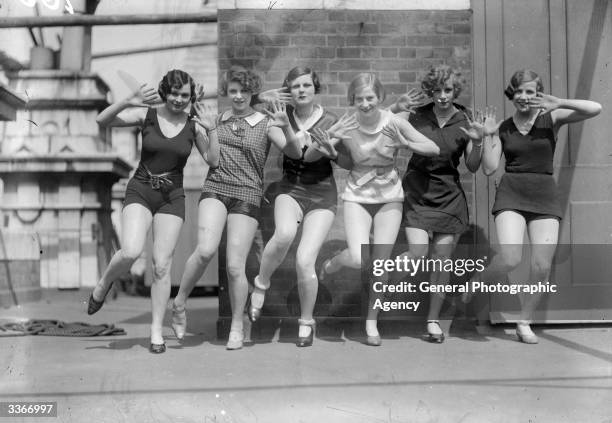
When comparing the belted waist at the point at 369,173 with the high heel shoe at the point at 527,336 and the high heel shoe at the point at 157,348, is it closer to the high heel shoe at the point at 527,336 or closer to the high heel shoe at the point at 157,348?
the high heel shoe at the point at 527,336

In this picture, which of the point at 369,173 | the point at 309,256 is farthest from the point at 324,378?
the point at 369,173

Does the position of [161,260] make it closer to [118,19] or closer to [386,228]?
[386,228]

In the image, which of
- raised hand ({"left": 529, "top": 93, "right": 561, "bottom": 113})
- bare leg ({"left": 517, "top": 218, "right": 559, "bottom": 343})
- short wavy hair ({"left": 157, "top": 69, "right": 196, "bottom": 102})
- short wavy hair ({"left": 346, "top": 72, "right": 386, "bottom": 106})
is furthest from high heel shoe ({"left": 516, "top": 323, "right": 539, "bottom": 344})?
short wavy hair ({"left": 157, "top": 69, "right": 196, "bottom": 102})

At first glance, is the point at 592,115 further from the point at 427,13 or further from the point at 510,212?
the point at 427,13

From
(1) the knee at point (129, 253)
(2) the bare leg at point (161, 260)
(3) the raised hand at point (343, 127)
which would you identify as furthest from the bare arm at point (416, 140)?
(1) the knee at point (129, 253)

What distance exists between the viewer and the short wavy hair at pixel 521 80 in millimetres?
5031

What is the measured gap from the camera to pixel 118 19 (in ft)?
17.7

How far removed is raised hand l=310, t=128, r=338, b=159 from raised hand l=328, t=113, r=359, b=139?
4 cm

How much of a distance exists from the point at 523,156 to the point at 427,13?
1209 millimetres

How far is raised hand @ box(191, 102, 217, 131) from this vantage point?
4.91 m

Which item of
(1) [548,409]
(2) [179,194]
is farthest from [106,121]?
Result: (1) [548,409]

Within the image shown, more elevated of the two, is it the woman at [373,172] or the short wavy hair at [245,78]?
the short wavy hair at [245,78]

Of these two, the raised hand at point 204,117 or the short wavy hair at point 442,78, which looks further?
the short wavy hair at point 442,78

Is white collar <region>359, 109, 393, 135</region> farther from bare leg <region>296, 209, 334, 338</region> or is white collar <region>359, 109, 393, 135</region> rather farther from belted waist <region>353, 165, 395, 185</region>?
bare leg <region>296, 209, 334, 338</region>
